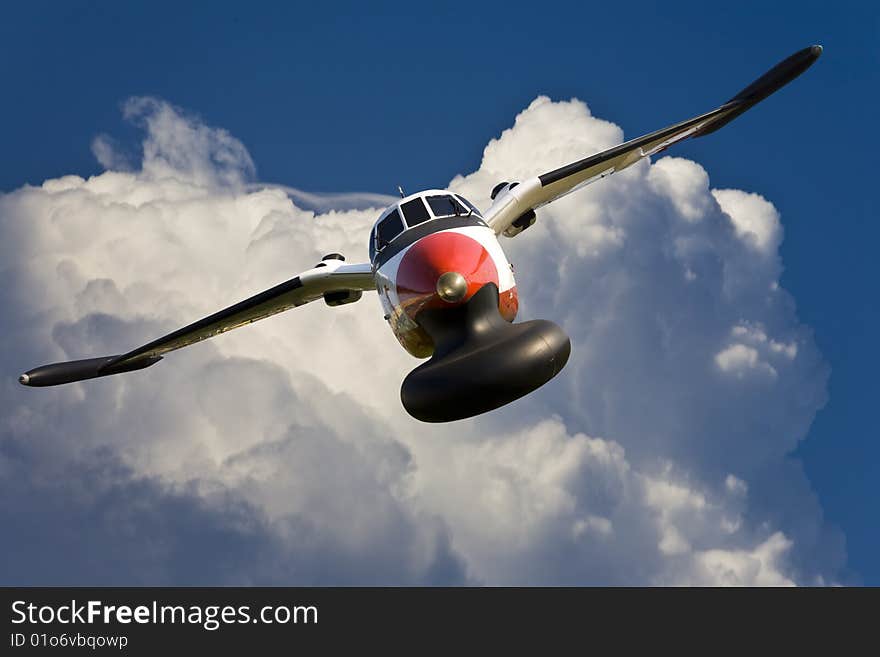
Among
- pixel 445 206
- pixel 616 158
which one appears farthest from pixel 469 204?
pixel 616 158

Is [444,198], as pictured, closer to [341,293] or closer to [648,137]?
[341,293]

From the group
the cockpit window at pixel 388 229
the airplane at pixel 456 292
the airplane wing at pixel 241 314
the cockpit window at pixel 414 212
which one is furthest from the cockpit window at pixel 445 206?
the airplane wing at pixel 241 314

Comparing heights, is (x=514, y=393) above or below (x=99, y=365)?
below

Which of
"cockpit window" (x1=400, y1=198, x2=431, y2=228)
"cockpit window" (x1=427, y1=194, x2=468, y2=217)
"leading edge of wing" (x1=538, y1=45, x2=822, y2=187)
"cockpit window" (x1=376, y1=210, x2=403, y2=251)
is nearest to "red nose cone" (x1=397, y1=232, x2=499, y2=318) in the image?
"cockpit window" (x1=400, y1=198, x2=431, y2=228)

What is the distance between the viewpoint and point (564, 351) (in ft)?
73.4

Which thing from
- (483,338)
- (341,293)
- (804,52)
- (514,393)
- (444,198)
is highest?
(804,52)

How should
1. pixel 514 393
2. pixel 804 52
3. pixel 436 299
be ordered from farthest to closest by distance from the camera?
pixel 804 52
pixel 436 299
pixel 514 393

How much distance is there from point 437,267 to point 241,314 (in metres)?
13.6

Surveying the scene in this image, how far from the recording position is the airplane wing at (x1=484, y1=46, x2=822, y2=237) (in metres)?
33.6

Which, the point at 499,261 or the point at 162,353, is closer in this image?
the point at 499,261

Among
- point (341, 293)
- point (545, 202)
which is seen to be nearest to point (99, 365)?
point (341, 293)

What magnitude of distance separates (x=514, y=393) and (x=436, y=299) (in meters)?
3.62

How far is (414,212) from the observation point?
89.2 ft

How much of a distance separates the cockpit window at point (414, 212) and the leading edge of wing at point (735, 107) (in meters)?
9.40
